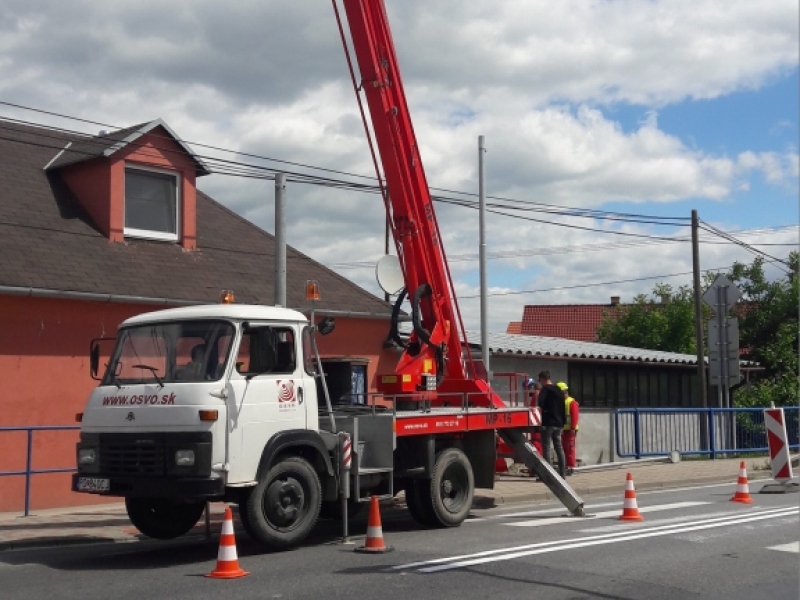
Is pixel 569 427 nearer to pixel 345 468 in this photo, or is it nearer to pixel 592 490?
pixel 592 490

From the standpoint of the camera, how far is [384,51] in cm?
1368

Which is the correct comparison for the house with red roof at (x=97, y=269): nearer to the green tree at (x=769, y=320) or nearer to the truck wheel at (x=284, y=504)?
the truck wheel at (x=284, y=504)

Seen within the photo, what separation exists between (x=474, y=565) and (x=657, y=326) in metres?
36.0

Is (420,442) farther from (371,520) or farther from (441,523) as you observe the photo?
(371,520)

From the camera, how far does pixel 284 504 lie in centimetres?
1058

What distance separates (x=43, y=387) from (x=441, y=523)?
6429 mm

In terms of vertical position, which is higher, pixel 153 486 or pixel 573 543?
pixel 153 486

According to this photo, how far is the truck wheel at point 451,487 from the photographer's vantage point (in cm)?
1238

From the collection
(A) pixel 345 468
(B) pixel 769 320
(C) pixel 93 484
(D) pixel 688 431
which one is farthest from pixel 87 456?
(B) pixel 769 320

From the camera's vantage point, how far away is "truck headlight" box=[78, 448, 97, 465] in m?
10.6

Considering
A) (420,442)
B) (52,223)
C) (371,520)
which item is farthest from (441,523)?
(52,223)

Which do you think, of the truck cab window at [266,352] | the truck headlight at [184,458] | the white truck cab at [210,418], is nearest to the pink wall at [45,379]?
the white truck cab at [210,418]

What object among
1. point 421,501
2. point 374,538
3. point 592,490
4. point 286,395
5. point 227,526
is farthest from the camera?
point 592,490

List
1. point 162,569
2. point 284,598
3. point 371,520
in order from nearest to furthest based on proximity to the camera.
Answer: point 284,598 < point 162,569 < point 371,520
